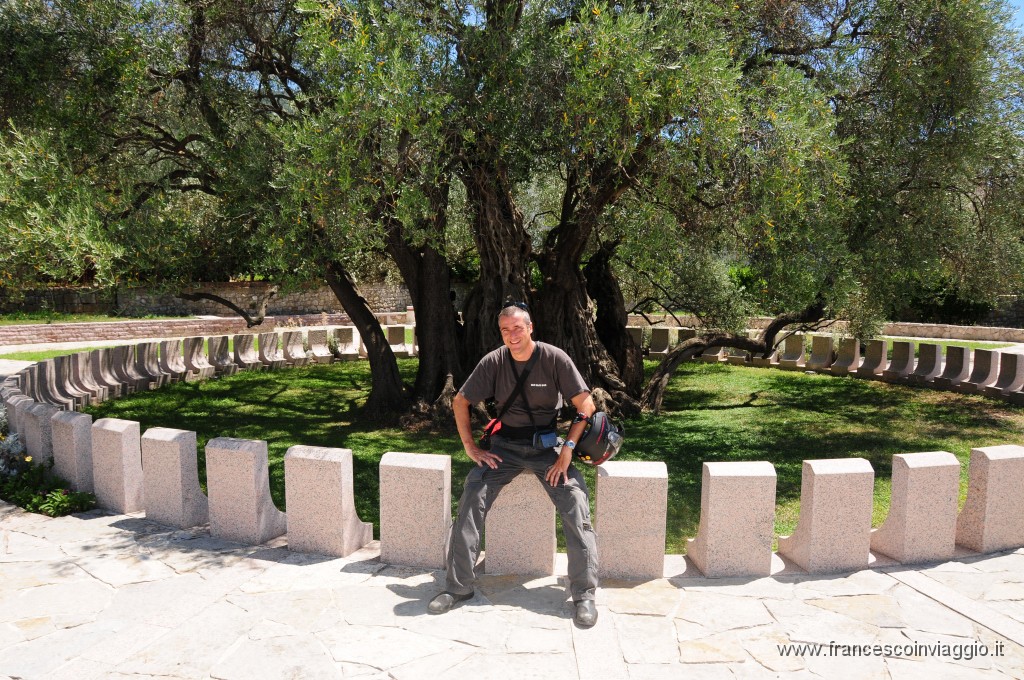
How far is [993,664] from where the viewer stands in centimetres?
381

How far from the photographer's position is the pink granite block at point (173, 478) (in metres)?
5.66

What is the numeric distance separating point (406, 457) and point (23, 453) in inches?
171

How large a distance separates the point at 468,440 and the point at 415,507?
597 millimetres

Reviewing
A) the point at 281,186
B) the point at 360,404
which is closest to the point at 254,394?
the point at 360,404

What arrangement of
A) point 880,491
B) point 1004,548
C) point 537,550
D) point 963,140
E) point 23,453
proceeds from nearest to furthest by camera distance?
point 537,550 → point 1004,548 → point 23,453 → point 880,491 → point 963,140

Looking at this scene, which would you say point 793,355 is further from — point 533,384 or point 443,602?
point 443,602

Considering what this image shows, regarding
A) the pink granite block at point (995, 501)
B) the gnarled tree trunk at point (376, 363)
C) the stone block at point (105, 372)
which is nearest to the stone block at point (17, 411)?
the gnarled tree trunk at point (376, 363)

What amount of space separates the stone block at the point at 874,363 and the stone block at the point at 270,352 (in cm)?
1235

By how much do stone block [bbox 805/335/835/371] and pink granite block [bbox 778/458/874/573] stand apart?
12.2m

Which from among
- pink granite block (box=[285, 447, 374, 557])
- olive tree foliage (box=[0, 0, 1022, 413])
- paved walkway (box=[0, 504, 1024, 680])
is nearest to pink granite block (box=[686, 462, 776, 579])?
paved walkway (box=[0, 504, 1024, 680])

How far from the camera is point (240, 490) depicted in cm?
540

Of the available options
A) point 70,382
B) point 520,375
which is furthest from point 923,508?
point 70,382

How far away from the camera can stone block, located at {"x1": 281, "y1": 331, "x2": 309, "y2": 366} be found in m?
17.0

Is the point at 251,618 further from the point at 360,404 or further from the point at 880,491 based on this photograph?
the point at 360,404
